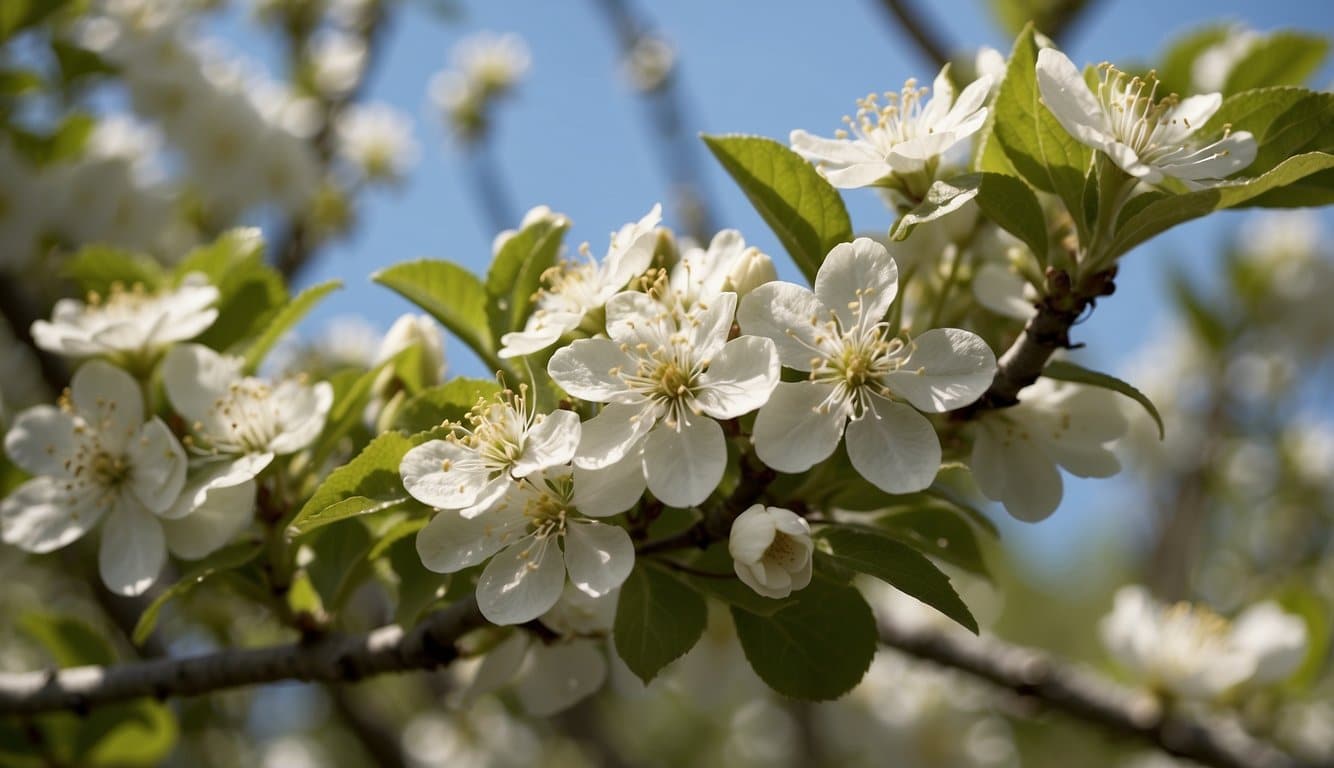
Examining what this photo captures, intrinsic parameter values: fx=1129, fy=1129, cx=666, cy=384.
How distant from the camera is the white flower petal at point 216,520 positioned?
5.14 feet

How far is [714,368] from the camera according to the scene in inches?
50.3

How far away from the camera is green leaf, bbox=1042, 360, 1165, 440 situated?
1.27 metres

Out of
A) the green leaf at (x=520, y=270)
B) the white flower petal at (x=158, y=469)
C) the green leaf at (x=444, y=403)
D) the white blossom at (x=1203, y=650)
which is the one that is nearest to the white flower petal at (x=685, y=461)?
the green leaf at (x=444, y=403)

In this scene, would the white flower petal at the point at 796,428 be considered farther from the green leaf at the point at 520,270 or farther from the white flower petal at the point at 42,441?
the white flower petal at the point at 42,441

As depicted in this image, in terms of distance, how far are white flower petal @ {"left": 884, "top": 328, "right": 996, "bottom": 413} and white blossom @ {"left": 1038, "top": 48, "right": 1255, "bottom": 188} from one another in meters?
0.25

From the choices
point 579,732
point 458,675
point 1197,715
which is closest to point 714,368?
point 458,675

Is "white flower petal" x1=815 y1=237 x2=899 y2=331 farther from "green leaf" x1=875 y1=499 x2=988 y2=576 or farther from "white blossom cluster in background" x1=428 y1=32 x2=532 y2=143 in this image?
"white blossom cluster in background" x1=428 y1=32 x2=532 y2=143

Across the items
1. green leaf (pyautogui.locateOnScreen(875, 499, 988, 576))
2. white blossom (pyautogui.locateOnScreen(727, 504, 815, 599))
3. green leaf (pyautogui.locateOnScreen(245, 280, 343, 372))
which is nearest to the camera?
white blossom (pyautogui.locateOnScreen(727, 504, 815, 599))

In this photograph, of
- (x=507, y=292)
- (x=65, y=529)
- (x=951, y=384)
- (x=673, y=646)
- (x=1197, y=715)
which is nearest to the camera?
(x=951, y=384)

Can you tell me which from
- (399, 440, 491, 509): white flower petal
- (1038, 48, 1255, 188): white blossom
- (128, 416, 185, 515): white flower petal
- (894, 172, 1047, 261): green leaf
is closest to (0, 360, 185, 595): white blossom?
(128, 416, 185, 515): white flower petal

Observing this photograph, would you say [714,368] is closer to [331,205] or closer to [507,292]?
[507,292]

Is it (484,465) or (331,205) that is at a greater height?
(484,465)

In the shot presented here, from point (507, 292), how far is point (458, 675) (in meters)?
0.80

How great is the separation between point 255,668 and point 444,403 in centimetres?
58
